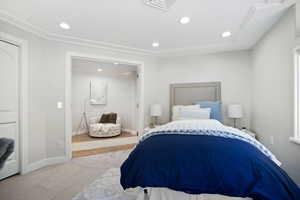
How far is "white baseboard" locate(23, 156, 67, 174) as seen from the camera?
245 centimetres

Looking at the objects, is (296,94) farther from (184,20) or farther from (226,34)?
(184,20)

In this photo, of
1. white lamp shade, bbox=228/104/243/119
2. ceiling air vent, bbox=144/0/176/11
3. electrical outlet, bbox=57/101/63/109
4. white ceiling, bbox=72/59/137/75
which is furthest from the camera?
white ceiling, bbox=72/59/137/75

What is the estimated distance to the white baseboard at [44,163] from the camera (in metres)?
2.45

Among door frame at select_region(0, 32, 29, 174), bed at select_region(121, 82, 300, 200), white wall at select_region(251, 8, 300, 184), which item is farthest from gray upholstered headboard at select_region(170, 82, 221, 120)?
door frame at select_region(0, 32, 29, 174)

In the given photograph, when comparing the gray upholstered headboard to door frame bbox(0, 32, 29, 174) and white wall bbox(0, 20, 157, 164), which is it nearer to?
white wall bbox(0, 20, 157, 164)

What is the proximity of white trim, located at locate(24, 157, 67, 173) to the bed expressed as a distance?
2.14 metres

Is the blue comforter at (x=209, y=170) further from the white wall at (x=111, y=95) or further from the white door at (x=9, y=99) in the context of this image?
the white wall at (x=111, y=95)

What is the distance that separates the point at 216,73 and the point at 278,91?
1.43 metres

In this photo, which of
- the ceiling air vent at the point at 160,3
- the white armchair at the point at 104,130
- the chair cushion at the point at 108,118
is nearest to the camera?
the ceiling air vent at the point at 160,3

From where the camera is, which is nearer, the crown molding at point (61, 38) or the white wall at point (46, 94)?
the crown molding at point (61, 38)

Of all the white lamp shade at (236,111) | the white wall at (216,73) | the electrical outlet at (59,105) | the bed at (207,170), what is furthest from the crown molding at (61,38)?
the bed at (207,170)

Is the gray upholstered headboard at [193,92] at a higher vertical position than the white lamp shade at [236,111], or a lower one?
higher

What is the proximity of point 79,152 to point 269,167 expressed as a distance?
3.58 m

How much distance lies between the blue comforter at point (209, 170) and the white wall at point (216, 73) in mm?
2223
